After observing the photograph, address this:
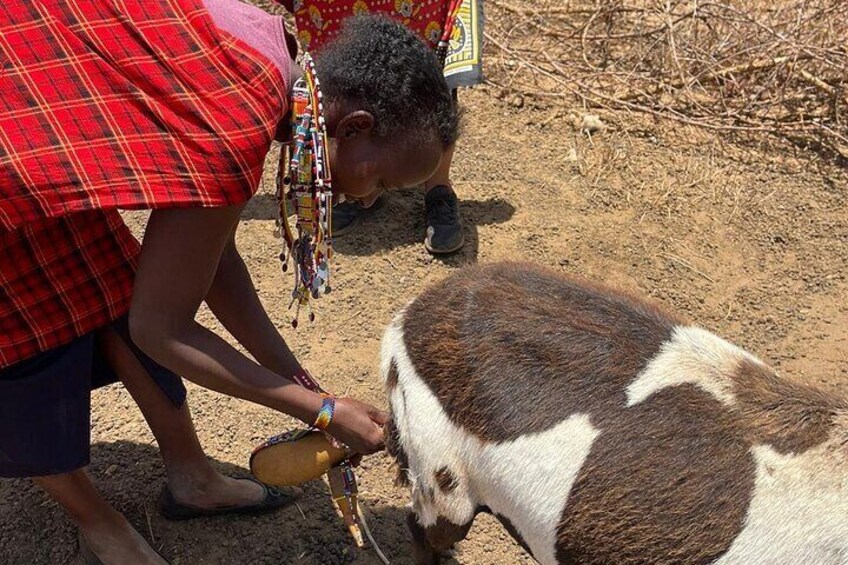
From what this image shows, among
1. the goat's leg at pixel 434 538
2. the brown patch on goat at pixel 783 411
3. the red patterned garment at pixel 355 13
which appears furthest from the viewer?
the red patterned garment at pixel 355 13

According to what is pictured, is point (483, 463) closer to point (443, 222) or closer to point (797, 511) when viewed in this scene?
point (797, 511)

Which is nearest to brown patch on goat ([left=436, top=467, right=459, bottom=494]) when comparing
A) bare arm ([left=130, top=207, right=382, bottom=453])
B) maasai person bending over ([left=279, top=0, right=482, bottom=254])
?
bare arm ([left=130, top=207, right=382, bottom=453])

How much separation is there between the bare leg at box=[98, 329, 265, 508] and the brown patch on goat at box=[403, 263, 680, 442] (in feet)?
2.89

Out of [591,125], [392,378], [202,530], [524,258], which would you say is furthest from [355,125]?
[591,125]

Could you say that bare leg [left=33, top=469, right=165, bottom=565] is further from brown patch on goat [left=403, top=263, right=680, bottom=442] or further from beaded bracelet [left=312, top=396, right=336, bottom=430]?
brown patch on goat [left=403, top=263, right=680, bottom=442]

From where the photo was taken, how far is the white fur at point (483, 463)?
1.97 m

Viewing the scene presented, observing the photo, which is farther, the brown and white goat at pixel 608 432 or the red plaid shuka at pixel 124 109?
the brown and white goat at pixel 608 432

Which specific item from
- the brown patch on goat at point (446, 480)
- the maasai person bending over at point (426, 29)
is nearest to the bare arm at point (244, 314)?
the brown patch on goat at point (446, 480)

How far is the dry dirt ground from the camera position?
9.55 ft

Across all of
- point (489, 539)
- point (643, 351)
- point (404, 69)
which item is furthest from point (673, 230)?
point (404, 69)

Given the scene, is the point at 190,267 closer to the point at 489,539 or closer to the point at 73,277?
the point at 73,277

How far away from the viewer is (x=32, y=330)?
210 centimetres

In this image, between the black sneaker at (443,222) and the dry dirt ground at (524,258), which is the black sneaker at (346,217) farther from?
the black sneaker at (443,222)

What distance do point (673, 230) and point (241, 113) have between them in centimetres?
303
